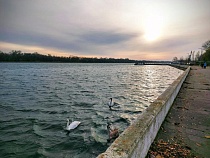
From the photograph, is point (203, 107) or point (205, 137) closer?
point (205, 137)

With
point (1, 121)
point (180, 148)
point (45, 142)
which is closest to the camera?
point (180, 148)

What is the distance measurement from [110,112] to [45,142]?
13.7 ft

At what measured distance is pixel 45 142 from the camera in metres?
5.57

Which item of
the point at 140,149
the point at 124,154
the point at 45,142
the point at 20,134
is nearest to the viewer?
the point at 124,154

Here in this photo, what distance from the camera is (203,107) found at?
17.0 feet

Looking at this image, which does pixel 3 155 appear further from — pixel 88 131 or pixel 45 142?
pixel 88 131

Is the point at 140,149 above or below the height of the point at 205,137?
above

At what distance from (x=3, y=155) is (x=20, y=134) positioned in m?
1.39

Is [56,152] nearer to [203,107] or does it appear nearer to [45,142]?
[45,142]

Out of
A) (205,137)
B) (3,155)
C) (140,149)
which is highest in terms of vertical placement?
(140,149)

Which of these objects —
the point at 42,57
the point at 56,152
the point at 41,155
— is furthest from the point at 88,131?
the point at 42,57

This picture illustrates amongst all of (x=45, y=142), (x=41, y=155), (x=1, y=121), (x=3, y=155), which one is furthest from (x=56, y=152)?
(x=1, y=121)

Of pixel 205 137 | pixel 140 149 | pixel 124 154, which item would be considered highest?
pixel 124 154

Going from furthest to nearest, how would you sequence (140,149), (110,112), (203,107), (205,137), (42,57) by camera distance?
(42,57) → (110,112) → (203,107) → (205,137) → (140,149)
